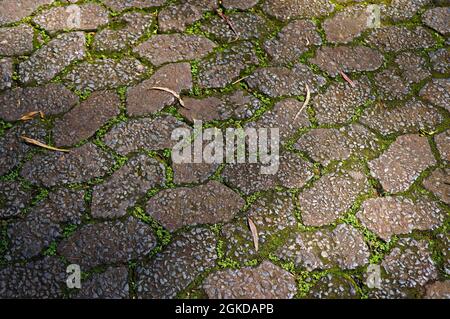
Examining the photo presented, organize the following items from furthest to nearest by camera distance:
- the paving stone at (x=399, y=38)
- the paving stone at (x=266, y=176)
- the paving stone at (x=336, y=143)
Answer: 1. the paving stone at (x=399, y=38)
2. the paving stone at (x=336, y=143)
3. the paving stone at (x=266, y=176)

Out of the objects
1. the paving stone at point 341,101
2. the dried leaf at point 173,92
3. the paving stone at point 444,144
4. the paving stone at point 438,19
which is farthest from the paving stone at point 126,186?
the paving stone at point 438,19

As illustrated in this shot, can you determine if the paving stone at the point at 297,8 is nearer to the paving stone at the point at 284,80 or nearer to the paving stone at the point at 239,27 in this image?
the paving stone at the point at 239,27

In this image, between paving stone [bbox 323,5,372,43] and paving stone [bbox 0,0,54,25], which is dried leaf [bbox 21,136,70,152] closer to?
paving stone [bbox 0,0,54,25]

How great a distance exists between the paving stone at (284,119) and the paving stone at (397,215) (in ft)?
1.63

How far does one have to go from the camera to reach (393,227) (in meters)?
2.09

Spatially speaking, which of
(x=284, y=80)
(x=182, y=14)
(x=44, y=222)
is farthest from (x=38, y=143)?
(x=284, y=80)

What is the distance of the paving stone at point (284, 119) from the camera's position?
7.72ft

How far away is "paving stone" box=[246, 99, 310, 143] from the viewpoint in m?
2.35

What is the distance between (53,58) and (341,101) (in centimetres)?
153

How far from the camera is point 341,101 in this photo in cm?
248

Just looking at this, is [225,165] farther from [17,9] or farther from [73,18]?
[17,9]

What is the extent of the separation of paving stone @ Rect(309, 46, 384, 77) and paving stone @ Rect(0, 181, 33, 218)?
1612 millimetres
